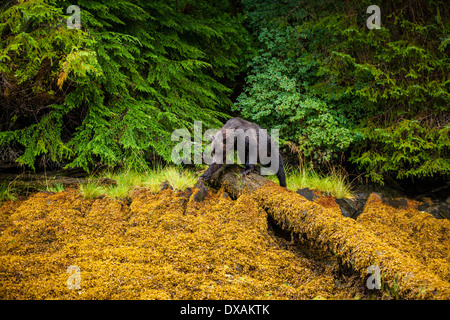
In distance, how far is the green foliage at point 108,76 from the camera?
4.14 meters

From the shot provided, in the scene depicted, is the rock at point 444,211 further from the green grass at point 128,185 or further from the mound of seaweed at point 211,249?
the green grass at point 128,185

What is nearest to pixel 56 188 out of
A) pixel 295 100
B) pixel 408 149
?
pixel 295 100

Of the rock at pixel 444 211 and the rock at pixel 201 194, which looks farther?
the rock at pixel 444 211

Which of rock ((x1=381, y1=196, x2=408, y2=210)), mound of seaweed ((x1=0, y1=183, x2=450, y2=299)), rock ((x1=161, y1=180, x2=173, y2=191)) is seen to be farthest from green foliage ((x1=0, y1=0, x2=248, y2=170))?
rock ((x1=381, y1=196, x2=408, y2=210))

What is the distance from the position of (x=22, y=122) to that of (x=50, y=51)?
151cm

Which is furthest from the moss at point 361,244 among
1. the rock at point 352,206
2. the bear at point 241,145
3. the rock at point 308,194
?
the rock at point 308,194

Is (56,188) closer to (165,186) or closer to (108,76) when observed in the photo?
(165,186)

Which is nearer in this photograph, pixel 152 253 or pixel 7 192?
pixel 152 253

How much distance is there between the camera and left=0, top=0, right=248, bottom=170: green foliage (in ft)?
13.6

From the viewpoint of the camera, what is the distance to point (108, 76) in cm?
508

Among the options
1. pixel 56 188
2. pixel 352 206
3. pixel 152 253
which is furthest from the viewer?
pixel 352 206

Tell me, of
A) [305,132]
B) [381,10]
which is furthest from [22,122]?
[381,10]

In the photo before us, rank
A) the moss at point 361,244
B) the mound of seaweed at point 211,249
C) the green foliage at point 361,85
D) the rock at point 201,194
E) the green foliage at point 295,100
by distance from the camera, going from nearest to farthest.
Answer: the moss at point 361,244 < the mound of seaweed at point 211,249 < the rock at point 201,194 < the green foliage at point 361,85 < the green foliage at point 295,100

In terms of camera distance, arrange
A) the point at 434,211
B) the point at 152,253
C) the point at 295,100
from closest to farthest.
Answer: the point at 152,253 < the point at 434,211 < the point at 295,100
